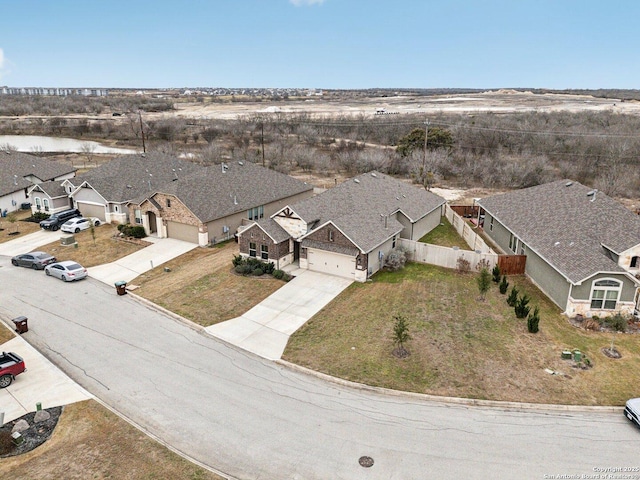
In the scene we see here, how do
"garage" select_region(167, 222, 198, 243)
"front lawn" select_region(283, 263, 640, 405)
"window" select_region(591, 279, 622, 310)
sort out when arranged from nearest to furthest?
"front lawn" select_region(283, 263, 640, 405), "window" select_region(591, 279, 622, 310), "garage" select_region(167, 222, 198, 243)

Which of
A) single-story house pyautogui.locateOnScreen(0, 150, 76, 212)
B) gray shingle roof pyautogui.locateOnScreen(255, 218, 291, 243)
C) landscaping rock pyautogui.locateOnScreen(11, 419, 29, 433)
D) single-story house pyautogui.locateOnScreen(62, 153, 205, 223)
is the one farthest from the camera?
single-story house pyautogui.locateOnScreen(0, 150, 76, 212)

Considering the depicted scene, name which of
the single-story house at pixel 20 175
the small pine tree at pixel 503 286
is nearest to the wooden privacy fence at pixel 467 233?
the small pine tree at pixel 503 286

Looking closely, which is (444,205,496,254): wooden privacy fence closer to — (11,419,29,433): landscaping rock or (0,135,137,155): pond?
(11,419,29,433): landscaping rock

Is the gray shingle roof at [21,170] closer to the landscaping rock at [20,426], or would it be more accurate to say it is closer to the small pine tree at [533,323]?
the landscaping rock at [20,426]

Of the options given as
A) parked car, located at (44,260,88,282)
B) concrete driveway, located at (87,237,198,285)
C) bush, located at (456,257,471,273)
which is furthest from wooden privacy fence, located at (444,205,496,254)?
parked car, located at (44,260,88,282)

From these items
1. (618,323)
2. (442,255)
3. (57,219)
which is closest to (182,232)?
(57,219)

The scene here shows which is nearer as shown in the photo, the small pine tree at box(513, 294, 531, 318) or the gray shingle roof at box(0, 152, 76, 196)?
the small pine tree at box(513, 294, 531, 318)
